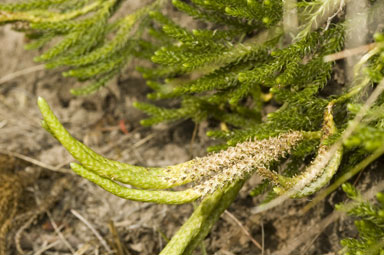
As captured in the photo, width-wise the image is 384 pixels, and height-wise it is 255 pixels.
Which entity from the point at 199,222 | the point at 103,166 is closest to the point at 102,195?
the point at 199,222

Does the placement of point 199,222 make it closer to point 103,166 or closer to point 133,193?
point 133,193

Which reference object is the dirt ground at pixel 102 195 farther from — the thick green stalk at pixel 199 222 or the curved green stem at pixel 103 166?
the curved green stem at pixel 103 166

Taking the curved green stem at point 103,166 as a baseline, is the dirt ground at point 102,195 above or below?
below

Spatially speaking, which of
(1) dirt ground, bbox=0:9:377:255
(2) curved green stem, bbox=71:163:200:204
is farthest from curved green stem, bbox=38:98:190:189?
(1) dirt ground, bbox=0:9:377:255

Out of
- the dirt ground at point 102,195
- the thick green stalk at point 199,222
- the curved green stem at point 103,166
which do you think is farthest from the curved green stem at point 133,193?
the dirt ground at point 102,195

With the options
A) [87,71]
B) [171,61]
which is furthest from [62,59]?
[171,61]

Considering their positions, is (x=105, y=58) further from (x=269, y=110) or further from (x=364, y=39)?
(x=364, y=39)

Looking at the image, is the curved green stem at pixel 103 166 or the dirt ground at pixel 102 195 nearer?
the curved green stem at pixel 103 166

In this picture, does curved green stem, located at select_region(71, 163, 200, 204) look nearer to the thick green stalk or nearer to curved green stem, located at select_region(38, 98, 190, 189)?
curved green stem, located at select_region(38, 98, 190, 189)

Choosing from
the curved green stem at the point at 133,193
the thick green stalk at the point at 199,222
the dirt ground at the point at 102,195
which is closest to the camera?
the curved green stem at the point at 133,193
